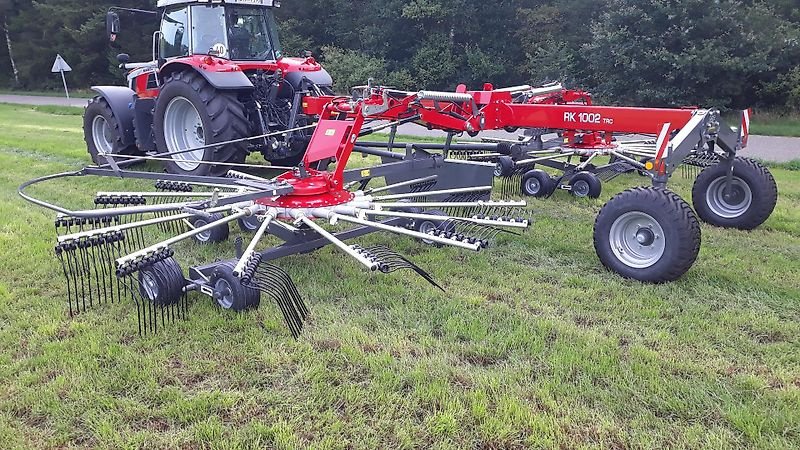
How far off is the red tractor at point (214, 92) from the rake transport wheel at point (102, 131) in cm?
2

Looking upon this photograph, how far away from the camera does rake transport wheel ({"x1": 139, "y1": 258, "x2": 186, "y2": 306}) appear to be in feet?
11.3

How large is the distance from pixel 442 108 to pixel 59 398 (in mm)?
3339

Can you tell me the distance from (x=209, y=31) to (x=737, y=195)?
223 inches

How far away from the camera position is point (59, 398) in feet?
8.73

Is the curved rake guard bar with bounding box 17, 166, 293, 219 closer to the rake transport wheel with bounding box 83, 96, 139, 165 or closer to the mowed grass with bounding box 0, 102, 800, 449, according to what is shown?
the mowed grass with bounding box 0, 102, 800, 449

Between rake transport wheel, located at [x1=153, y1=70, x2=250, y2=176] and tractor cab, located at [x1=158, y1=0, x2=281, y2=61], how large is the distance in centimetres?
49

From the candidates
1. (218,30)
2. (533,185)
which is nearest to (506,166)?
(533,185)

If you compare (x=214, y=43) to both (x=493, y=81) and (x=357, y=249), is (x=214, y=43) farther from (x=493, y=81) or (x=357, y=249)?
(x=493, y=81)

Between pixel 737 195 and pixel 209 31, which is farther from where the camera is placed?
pixel 209 31

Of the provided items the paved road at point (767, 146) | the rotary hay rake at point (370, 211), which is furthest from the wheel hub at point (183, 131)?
the paved road at point (767, 146)

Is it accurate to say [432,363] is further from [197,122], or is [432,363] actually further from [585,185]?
[197,122]

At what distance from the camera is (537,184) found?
6.59 m

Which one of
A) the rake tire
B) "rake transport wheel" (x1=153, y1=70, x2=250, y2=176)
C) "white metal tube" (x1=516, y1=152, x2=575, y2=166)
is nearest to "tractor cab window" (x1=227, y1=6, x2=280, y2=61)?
"rake transport wheel" (x1=153, y1=70, x2=250, y2=176)

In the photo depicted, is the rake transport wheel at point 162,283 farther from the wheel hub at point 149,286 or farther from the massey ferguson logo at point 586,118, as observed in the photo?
the massey ferguson logo at point 586,118
